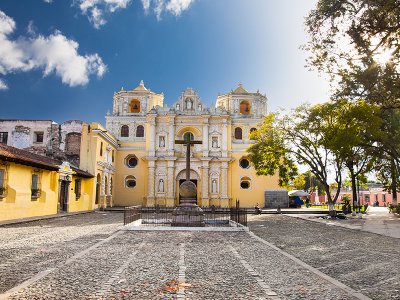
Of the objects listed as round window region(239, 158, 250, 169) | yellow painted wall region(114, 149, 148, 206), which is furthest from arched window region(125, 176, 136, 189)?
round window region(239, 158, 250, 169)

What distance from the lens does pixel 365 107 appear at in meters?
Answer: 23.9

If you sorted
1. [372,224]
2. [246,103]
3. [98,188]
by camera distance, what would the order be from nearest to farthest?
[372,224]
[98,188]
[246,103]

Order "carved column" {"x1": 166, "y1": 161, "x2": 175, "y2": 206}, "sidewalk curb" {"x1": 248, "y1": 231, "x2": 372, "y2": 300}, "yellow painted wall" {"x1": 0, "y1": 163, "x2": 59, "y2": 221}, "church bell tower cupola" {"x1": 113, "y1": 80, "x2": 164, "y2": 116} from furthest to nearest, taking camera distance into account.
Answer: "church bell tower cupola" {"x1": 113, "y1": 80, "x2": 164, "y2": 116}, "carved column" {"x1": 166, "y1": 161, "x2": 175, "y2": 206}, "yellow painted wall" {"x1": 0, "y1": 163, "x2": 59, "y2": 221}, "sidewalk curb" {"x1": 248, "y1": 231, "x2": 372, "y2": 300}

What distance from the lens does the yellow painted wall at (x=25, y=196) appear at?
1936 centimetres

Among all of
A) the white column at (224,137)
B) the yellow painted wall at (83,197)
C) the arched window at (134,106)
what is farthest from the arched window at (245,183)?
the yellow painted wall at (83,197)

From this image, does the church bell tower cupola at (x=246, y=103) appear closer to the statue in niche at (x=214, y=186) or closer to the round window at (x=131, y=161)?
the statue in niche at (x=214, y=186)

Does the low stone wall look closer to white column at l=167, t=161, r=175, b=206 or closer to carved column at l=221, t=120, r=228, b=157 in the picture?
carved column at l=221, t=120, r=228, b=157

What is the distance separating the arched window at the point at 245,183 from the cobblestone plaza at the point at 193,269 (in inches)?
1139

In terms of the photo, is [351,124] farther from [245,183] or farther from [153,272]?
[153,272]

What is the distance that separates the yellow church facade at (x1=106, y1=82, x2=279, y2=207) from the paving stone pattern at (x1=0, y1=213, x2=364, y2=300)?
29.0 m

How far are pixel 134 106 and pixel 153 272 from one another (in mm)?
39125

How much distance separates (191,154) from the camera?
41375 mm

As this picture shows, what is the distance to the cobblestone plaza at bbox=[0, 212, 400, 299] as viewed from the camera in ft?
18.3

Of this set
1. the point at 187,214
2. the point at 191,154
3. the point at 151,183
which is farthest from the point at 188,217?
the point at 191,154
